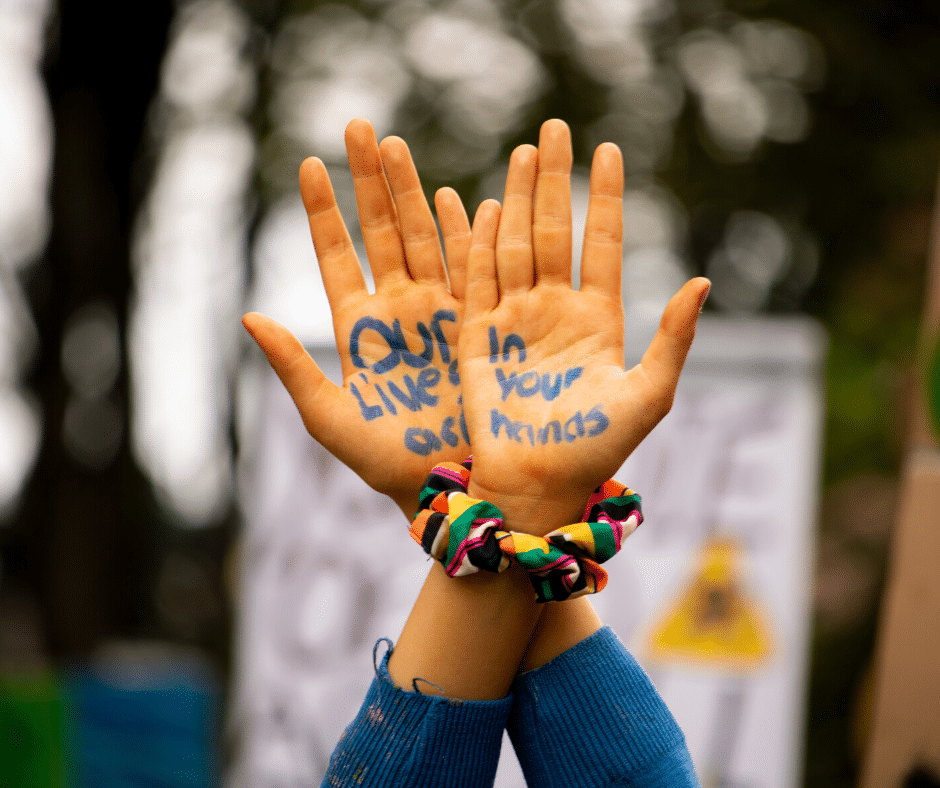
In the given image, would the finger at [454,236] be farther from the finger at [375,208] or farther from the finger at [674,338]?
the finger at [674,338]

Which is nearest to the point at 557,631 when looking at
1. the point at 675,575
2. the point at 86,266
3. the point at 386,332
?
the point at 386,332

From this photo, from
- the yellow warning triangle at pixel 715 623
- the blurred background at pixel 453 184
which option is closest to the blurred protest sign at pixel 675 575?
the yellow warning triangle at pixel 715 623

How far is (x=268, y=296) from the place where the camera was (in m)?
6.32

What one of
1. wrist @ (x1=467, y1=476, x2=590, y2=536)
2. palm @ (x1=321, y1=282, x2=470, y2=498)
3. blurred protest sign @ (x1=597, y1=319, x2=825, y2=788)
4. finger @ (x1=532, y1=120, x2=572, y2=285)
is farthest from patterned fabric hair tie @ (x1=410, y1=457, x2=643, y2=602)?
blurred protest sign @ (x1=597, y1=319, x2=825, y2=788)

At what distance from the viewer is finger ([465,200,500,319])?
1209 millimetres

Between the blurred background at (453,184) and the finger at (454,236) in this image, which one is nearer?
the finger at (454,236)

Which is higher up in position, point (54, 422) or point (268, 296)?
point (268, 296)

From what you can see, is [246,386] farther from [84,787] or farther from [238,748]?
[84,787]

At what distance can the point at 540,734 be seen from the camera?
1105mm

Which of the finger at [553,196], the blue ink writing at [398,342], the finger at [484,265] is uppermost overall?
the finger at [553,196]

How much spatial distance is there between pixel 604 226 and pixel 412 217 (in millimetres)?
299

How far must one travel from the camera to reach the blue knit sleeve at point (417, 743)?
40.1 inches

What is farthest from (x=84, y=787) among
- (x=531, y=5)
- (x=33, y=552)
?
(x=531, y=5)

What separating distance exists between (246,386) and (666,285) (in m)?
4.61
